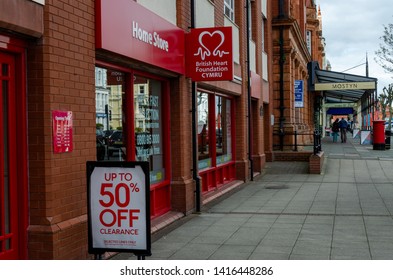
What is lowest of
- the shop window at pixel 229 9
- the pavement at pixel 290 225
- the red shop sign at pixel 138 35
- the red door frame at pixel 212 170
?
the pavement at pixel 290 225

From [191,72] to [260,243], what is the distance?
12.8ft

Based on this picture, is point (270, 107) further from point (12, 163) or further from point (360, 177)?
point (12, 163)

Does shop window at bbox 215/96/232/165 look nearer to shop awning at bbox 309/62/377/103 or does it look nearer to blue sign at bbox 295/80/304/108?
blue sign at bbox 295/80/304/108

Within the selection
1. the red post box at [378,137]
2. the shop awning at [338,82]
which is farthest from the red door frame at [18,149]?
the red post box at [378,137]

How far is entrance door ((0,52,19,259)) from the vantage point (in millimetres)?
5262

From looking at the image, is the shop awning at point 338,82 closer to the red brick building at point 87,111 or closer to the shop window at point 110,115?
the red brick building at point 87,111

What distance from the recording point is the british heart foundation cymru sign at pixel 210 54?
9.89 m

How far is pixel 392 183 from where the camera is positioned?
14688 mm

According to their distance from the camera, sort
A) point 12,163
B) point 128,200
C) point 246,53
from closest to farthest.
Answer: point 128,200, point 12,163, point 246,53

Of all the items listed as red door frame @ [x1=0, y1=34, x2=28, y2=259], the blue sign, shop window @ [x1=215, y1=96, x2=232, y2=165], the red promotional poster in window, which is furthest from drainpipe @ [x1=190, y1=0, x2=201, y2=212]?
the blue sign

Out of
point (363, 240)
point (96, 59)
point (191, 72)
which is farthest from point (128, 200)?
point (191, 72)

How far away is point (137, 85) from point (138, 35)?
1150 mm

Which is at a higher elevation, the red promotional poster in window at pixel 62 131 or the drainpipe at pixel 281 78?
Result: the drainpipe at pixel 281 78

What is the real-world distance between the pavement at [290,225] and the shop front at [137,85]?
1.31m
